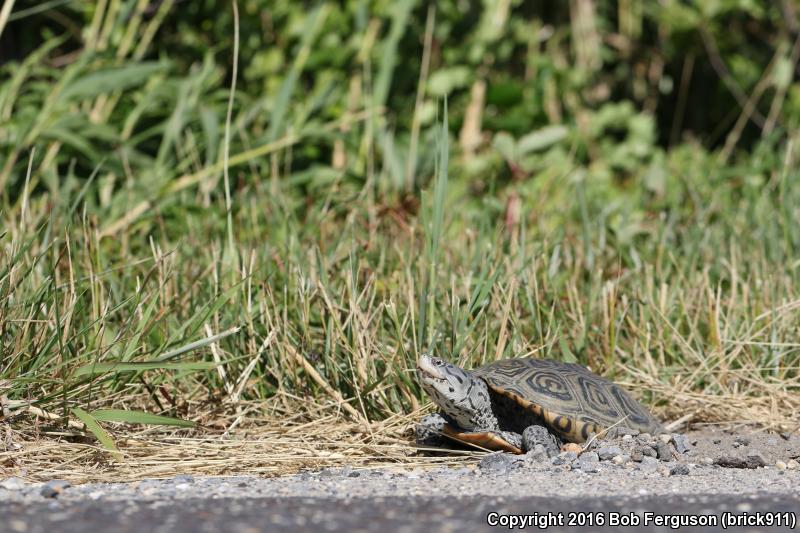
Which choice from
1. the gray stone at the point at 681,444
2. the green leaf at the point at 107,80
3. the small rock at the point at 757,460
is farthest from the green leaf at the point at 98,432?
the green leaf at the point at 107,80

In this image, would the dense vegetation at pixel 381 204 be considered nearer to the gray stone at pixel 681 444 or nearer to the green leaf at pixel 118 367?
the green leaf at pixel 118 367

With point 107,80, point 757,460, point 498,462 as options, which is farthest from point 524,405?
point 107,80

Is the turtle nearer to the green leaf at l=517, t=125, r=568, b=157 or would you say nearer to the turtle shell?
the turtle shell

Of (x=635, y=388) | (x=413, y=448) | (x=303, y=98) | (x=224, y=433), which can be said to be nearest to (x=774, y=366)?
(x=635, y=388)

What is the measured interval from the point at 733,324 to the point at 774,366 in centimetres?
23

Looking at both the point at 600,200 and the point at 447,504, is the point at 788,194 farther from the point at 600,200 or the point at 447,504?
the point at 447,504

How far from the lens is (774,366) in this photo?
3871mm

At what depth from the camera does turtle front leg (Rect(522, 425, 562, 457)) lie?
315 centimetres

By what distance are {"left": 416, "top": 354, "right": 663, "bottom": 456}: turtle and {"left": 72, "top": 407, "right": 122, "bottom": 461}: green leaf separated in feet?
2.86

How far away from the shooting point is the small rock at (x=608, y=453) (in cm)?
304

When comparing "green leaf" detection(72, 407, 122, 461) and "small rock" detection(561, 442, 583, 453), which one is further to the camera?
"small rock" detection(561, 442, 583, 453)

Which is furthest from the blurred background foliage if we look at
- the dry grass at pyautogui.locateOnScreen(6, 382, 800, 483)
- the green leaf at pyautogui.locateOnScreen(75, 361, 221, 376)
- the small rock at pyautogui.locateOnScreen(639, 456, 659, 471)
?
the small rock at pyautogui.locateOnScreen(639, 456, 659, 471)

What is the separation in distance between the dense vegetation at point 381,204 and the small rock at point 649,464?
0.73m

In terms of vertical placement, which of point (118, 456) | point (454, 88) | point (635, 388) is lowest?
point (635, 388)
